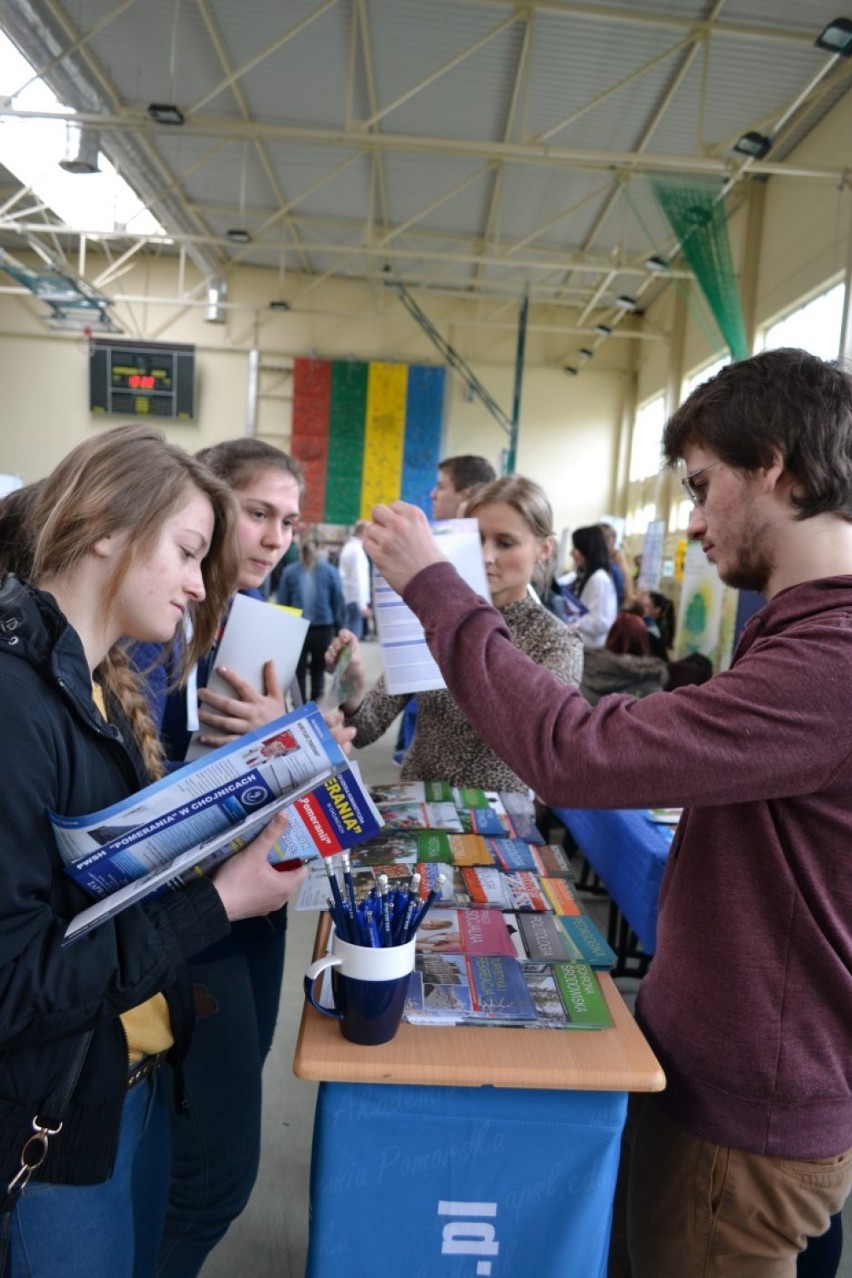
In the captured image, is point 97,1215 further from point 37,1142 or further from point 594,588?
point 594,588

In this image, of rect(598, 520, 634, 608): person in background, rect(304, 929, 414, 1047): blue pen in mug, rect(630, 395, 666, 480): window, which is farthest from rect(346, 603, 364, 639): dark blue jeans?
rect(304, 929, 414, 1047): blue pen in mug

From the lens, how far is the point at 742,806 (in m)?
0.97

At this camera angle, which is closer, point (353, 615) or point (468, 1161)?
point (468, 1161)

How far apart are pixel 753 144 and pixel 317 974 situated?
7.03 metres

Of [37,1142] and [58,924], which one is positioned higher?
[58,924]

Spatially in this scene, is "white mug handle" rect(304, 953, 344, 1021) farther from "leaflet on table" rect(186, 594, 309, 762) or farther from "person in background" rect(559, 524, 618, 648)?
"person in background" rect(559, 524, 618, 648)

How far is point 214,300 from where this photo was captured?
12.4 meters

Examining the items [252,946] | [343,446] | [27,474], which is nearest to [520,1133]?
[252,946]

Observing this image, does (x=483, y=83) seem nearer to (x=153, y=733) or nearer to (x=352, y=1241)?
(x=153, y=733)

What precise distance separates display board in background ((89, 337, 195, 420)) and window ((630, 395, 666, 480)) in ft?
21.6

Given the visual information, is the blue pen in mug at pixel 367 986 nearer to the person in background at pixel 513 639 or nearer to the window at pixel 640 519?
the person in background at pixel 513 639

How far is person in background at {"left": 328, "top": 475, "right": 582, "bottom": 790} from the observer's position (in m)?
1.96

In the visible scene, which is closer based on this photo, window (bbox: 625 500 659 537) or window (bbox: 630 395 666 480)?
window (bbox: 625 500 659 537)

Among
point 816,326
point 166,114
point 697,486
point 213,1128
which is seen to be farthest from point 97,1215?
point 816,326
